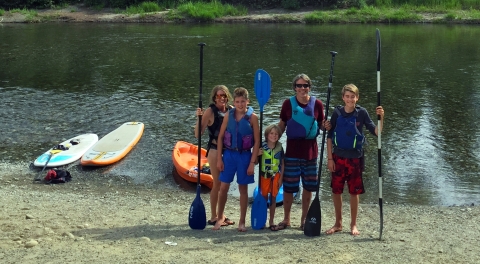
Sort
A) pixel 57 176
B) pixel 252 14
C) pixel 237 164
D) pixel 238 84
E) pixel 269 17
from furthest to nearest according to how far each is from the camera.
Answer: pixel 252 14 < pixel 269 17 < pixel 238 84 < pixel 57 176 < pixel 237 164

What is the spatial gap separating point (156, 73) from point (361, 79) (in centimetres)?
685

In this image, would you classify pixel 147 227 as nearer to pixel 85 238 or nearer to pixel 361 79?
pixel 85 238

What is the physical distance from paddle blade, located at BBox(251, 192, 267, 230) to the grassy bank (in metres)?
31.8

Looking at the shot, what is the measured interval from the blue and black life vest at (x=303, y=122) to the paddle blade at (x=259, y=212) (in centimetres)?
85

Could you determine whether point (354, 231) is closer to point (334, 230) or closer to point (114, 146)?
point (334, 230)

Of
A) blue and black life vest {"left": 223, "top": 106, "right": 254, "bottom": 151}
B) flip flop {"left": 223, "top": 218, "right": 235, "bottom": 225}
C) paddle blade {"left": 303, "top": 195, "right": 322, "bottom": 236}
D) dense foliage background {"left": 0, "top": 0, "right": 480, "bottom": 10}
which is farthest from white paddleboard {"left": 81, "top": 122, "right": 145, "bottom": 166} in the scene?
dense foliage background {"left": 0, "top": 0, "right": 480, "bottom": 10}

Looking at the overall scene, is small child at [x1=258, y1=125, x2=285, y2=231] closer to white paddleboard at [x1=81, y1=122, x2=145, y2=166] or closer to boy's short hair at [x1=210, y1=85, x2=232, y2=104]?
boy's short hair at [x1=210, y1=85, x2=232, y2=104]

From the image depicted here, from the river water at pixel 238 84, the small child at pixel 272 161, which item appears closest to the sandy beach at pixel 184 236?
the small child at pixel 272 161

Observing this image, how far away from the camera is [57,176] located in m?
10.2

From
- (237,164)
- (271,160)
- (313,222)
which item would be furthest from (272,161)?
(313,222)

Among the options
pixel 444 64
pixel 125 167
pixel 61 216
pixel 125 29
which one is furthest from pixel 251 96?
pixel 125 29

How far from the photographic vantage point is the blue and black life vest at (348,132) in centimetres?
659

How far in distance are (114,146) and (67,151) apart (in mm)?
872

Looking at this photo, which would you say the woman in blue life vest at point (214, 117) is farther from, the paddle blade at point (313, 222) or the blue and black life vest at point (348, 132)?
the blue and black life vest at point (348, 132)
